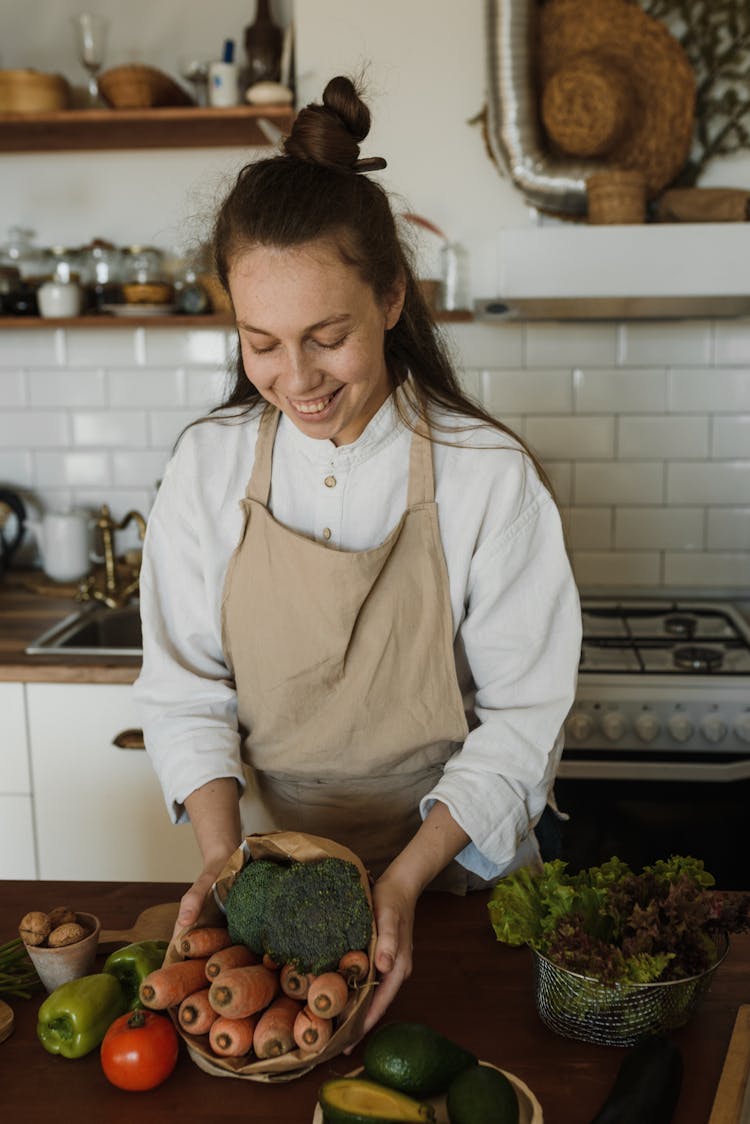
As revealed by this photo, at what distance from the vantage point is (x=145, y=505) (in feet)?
9.77

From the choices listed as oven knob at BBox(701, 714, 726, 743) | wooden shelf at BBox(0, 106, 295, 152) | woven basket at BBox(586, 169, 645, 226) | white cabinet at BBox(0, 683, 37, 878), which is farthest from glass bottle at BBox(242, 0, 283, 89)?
oven knob at BBox(701, 714, 726, 743)

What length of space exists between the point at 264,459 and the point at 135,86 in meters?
1.49

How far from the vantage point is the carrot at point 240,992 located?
3.15 ft

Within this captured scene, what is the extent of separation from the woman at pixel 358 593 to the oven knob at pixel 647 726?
0.80 metres

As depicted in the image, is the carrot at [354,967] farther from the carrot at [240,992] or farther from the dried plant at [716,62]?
the dried plant at [716,62]

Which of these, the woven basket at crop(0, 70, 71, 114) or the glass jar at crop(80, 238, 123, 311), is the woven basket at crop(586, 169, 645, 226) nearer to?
the glass jar at crop(80, 238, 123, 311)

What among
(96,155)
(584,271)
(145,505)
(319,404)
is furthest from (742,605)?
(96,155)

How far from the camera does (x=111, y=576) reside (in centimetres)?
273

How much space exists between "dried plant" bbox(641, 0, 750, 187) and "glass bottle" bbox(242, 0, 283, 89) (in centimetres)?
87

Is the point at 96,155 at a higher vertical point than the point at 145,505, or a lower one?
higher

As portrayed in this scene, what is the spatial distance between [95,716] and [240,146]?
1475 mm

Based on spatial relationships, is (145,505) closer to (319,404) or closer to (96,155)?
(96,155)

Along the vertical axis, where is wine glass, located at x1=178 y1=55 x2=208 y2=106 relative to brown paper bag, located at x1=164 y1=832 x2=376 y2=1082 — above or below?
above

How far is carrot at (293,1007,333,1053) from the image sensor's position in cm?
96
